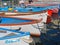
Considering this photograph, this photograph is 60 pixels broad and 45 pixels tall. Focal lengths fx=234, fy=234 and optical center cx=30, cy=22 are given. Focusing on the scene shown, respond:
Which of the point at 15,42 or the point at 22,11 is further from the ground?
the point at 15,42

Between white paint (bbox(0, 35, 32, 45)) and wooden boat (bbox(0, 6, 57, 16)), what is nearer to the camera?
white paint (bbox(0, 35, 32, 45))

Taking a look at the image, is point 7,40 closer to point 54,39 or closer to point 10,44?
point 10,44

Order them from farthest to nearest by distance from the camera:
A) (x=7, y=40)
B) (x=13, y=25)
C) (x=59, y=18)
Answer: (x=59, y=18) → (x=13, y=25) → (x=7, y=40)

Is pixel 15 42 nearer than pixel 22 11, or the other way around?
pixel 15 42

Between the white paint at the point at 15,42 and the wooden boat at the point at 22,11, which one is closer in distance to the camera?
the white paint at the point at 15,42

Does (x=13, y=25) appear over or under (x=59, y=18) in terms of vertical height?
over

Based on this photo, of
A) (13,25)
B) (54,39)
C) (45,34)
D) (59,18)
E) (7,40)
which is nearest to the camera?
(7,40)

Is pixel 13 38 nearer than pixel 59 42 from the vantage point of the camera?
Yes

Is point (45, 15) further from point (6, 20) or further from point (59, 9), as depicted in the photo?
point (59, 9)

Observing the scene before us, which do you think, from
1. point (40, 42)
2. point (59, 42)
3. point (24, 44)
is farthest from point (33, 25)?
point (24, 44)

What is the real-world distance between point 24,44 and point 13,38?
0.47m

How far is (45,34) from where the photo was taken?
14.4m

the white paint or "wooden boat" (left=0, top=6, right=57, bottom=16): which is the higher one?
the white paint

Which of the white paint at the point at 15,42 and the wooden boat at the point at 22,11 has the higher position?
the white paint at the point at 15,42
